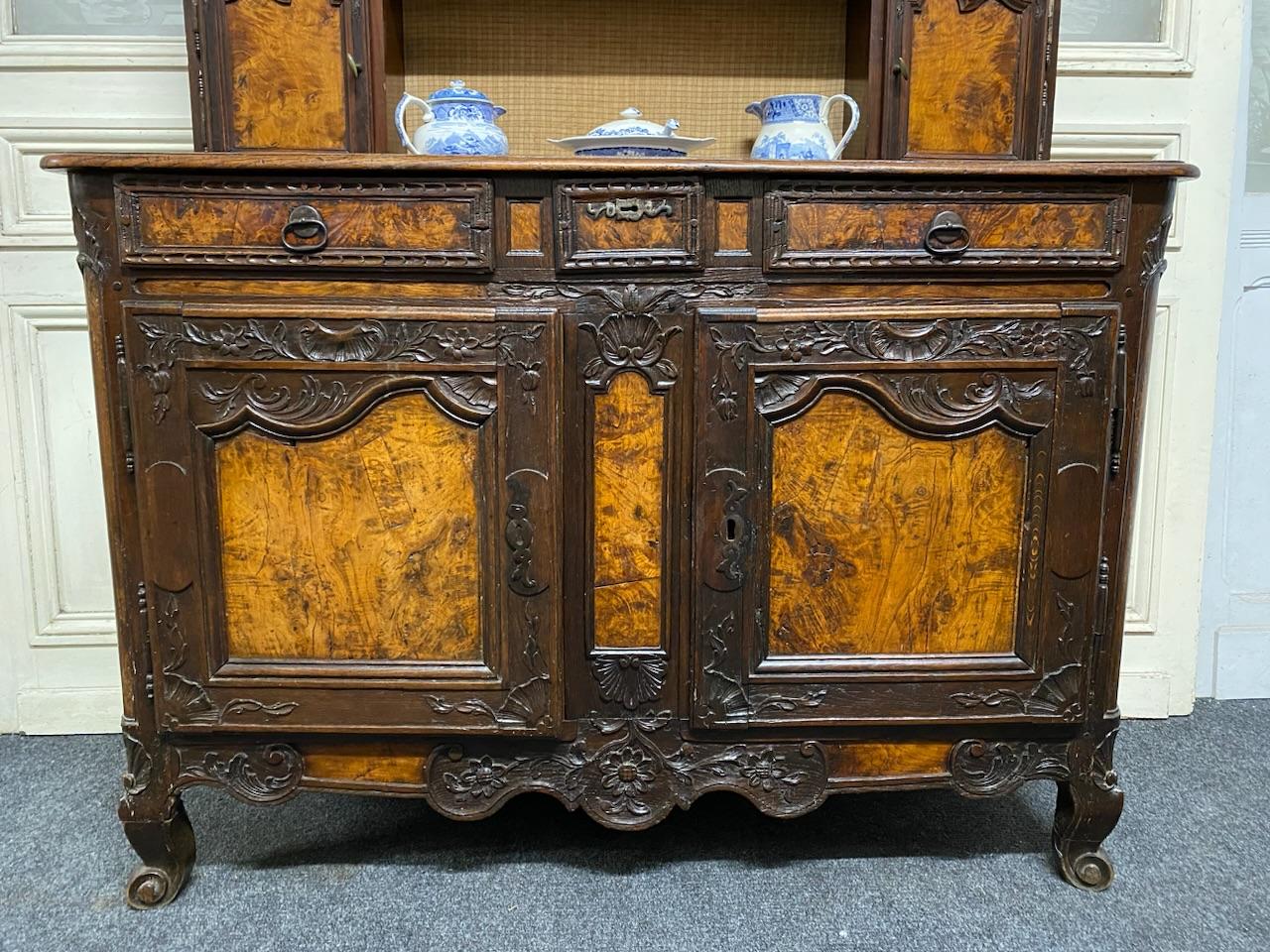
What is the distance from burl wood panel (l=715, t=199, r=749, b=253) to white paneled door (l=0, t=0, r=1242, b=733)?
100 centimetres

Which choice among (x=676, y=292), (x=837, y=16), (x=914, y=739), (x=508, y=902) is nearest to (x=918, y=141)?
(x=837, y=16)

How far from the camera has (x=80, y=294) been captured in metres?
1.88

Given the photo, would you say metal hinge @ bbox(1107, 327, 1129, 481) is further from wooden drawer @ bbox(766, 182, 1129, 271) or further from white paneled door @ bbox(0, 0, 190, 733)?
white paneled door @ bbox(0, 0, 190, 733)

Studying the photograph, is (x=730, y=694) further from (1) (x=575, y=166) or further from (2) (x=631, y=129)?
(2) (x=631, y=129)

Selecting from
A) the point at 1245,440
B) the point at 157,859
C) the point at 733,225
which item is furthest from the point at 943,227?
the point at 157,859

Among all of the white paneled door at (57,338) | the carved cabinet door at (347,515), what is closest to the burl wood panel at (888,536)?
the carved cabinet door at (347,515)

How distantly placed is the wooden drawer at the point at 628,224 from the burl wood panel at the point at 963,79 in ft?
1.65

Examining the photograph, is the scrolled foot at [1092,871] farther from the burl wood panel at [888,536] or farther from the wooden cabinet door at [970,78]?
the wooden cabinet door at [970,78]

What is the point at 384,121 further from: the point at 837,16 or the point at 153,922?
the point at 153,922

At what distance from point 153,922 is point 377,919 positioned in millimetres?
330

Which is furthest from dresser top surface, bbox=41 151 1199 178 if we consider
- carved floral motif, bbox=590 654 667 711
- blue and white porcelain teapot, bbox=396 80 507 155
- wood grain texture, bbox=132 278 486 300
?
carved floral motif, bbox=590 654 667 711

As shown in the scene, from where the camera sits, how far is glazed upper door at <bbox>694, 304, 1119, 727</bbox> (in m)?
1.29

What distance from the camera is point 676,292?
4.20 feet

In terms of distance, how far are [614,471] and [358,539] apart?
0.38 meters
